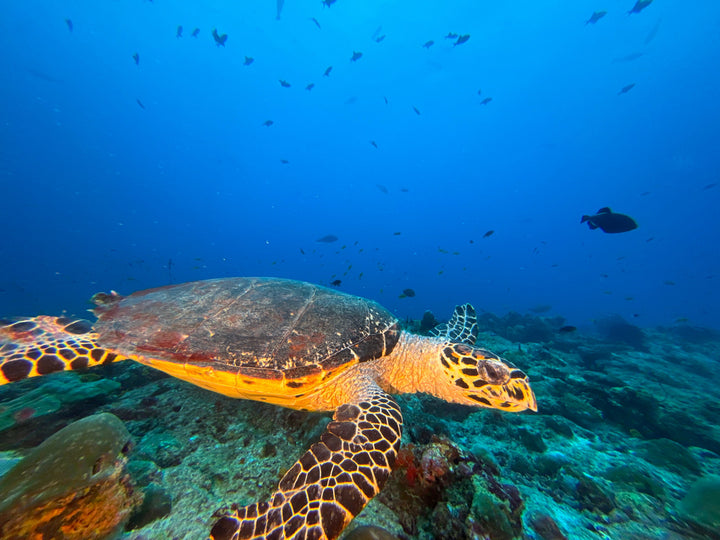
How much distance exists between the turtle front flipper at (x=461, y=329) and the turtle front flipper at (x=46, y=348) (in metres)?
4.54

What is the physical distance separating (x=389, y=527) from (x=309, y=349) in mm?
1586

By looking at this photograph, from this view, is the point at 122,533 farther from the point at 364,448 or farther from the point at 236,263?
the point at 236,263

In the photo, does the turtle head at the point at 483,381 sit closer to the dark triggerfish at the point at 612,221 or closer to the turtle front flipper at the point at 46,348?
the turtle front flipper at the point at 46,348

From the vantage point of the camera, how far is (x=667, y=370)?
9.32 meters

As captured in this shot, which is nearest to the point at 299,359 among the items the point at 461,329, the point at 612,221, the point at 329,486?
the point at 329,486

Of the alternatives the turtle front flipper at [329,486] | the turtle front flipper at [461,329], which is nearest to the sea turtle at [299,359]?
the turtle front flipper at [329,486]

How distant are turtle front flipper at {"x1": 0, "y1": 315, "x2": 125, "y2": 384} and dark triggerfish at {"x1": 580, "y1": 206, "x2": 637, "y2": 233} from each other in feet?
32.6

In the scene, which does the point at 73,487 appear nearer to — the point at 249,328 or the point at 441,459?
the point at 249,328

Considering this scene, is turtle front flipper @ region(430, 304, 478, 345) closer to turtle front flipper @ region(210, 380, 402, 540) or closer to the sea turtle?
the sea turtle

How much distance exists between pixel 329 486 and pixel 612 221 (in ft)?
28.5

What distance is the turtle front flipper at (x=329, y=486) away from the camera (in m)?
1.68

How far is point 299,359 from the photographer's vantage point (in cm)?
270

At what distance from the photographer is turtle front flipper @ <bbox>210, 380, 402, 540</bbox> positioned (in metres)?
1.68

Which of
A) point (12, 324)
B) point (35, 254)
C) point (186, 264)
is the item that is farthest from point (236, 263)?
point (12, 324)
